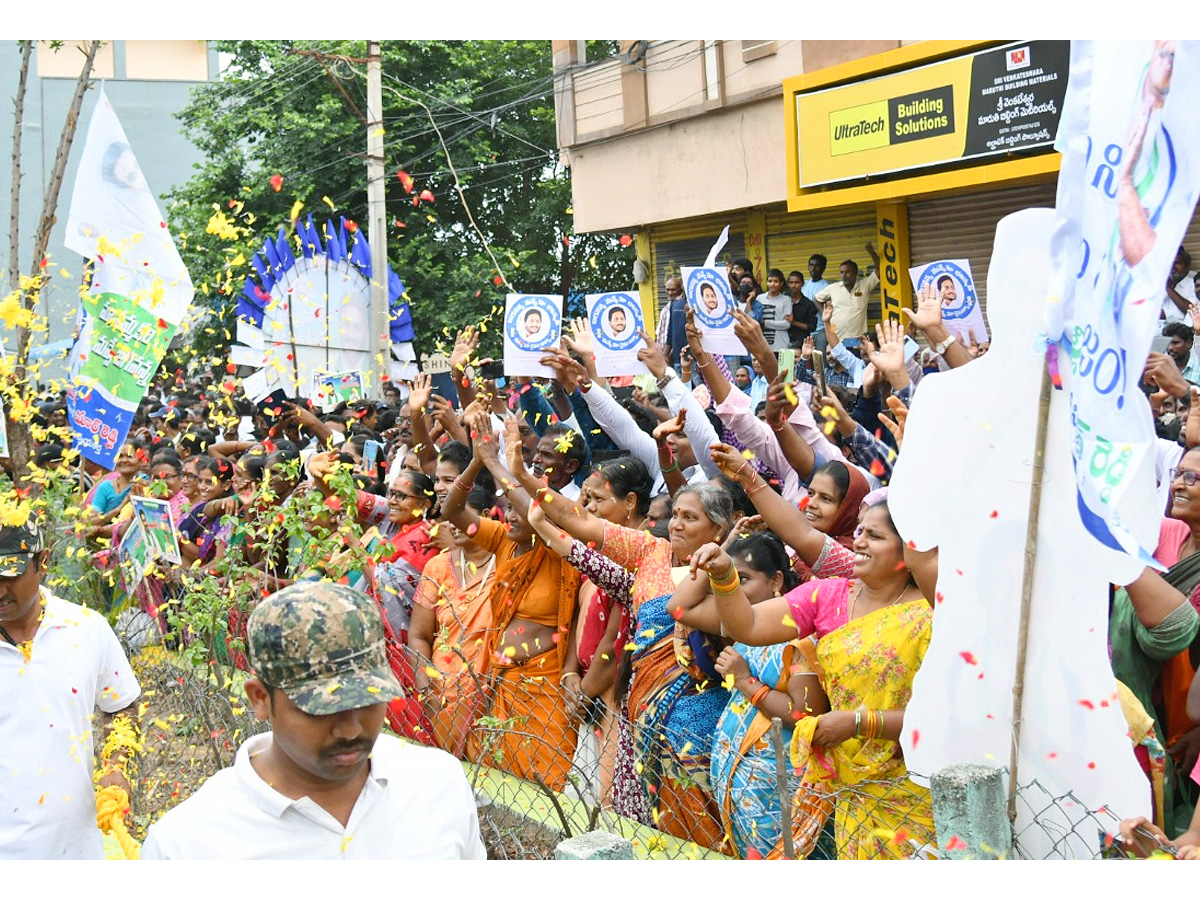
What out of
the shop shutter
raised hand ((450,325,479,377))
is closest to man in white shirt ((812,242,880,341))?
the shop shutter

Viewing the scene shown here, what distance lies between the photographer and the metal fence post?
3156mm

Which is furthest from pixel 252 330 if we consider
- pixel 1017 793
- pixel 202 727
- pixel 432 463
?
pixel 1017 793

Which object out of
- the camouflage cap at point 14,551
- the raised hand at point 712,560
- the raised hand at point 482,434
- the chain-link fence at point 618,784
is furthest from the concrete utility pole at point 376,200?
the raised hand at point 712,560

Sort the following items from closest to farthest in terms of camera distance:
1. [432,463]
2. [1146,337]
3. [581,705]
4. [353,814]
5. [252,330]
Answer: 1. [353,814]
2. [1146,337]
3. [581,705]
4. [432,463]
5. [252,330]

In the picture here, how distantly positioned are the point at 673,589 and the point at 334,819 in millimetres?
2394

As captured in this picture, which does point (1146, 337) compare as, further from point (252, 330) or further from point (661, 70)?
point (661, 70)

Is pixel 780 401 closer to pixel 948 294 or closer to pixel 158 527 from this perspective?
pixel 948 294

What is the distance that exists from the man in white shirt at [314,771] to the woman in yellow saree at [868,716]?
1.33m

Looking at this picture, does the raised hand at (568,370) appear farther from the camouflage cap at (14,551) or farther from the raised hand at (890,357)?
the camouflage cap at (14,551)

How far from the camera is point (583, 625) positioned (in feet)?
17.4

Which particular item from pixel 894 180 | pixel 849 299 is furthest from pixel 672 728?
pixel 894 180

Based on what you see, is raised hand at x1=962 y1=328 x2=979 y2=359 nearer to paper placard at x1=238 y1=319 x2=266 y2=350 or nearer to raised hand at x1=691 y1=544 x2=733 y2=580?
raised hand at x1=691 y1=544 x2=733 y2=580

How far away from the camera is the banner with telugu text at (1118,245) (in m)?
2.90
